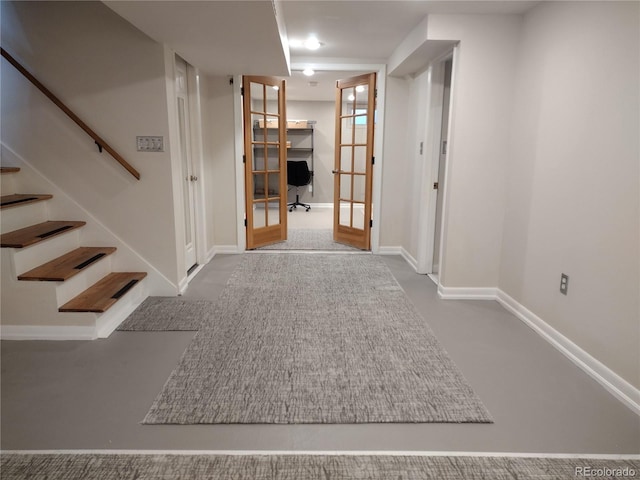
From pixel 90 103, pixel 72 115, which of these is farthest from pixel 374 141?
A: pixel 72 115

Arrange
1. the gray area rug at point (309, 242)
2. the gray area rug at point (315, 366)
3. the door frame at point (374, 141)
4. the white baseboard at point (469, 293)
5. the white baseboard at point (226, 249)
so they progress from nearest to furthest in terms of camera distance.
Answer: the gray area rug at point (315, 366) < the white baseboard at point (469, 293) < the door frame at point (374, 141) < the white baseboard at point (226, 249) < the gray area rug at point (309, 242)

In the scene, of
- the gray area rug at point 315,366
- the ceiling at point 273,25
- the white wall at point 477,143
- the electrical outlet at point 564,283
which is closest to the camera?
the gray area rug at point 315,366

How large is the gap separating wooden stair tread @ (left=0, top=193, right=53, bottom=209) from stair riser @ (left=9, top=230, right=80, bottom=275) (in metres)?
0.30

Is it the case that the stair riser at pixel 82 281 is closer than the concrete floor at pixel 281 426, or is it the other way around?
the concrete floor at pixel 281 426

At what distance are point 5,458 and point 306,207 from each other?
692 cm

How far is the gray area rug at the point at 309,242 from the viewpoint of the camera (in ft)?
17.0

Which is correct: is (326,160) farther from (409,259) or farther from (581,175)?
(581,175)

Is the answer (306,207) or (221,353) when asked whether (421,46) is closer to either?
(221,353)

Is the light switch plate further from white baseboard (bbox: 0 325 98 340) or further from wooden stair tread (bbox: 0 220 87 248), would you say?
white baseboard (bbox: 0 325 98 340)

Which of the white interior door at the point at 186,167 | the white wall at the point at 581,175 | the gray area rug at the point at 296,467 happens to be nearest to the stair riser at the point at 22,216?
the white interior door at the point at 186,167

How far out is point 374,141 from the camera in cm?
479

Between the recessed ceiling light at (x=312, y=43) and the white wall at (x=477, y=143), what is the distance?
124 centimetres

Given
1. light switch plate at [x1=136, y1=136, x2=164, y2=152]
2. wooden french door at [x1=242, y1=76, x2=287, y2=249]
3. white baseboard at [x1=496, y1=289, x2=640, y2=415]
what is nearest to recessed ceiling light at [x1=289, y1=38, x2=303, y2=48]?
wooden french door at [x1=242, y1=76, x2=287, y2=249]

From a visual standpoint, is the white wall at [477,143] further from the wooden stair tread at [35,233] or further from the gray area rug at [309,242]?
the wooden stair tread at [35,233]
